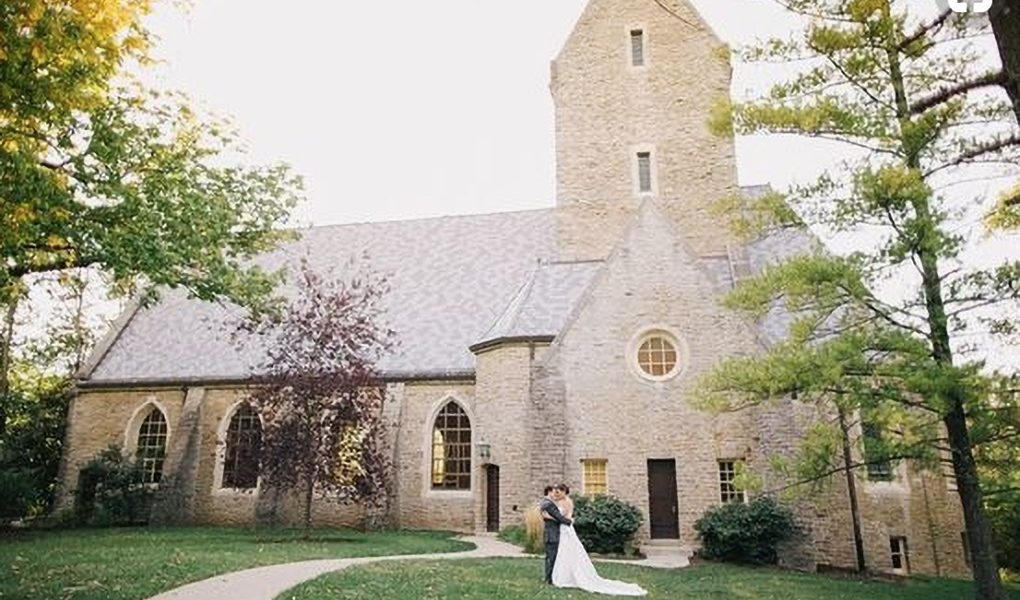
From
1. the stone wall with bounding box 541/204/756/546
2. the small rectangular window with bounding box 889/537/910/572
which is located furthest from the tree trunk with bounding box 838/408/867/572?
the stone wall with bounding box 541/204/756/546

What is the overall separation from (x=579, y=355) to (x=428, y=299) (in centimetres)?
922

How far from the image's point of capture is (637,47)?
2400 centimetres

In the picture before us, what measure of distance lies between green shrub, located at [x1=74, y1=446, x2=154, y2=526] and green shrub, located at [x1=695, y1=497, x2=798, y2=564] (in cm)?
1805

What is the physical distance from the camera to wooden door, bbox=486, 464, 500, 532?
20.2 m

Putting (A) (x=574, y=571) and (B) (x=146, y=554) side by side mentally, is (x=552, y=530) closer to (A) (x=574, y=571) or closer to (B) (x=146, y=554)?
(A) (x=574, y=571)

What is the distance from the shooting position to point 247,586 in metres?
10.2

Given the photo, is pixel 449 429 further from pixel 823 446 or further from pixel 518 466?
pixel 823 446

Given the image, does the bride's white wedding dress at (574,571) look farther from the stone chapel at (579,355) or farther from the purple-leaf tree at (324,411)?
the purple-leaf tree at (324,411)

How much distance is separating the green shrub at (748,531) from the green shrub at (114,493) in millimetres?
18054

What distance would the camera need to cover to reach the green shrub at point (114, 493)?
2314 cm

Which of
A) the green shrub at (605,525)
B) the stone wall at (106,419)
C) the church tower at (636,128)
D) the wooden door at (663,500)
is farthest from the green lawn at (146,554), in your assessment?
the church tower at (636,128)

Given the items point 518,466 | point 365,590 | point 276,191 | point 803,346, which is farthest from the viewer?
point 518,466

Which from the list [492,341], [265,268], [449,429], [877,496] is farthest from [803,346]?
[265,268]

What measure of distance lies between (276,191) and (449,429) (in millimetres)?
10050
